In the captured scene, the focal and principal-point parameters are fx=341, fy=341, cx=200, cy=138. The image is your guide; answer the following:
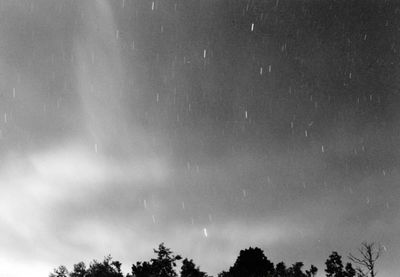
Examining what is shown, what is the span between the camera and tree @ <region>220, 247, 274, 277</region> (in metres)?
69.2

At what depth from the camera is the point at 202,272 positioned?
80.7 meters

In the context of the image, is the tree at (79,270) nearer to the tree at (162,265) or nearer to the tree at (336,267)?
the tree at (162,265)

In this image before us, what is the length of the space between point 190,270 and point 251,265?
53.3 feet

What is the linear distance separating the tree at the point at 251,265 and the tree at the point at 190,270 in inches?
404

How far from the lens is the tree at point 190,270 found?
78.3 meters

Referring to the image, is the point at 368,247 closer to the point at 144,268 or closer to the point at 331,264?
the point at 331,264

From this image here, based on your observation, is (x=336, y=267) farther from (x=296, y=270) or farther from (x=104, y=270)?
(x=104, y=270)

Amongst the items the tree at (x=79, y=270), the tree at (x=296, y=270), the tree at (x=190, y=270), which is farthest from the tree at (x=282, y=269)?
the tree at (x=79, y=270)

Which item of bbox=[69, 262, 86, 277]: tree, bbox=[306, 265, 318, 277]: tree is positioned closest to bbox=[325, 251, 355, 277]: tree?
bbox=[306, 265, 318, 277]: tree

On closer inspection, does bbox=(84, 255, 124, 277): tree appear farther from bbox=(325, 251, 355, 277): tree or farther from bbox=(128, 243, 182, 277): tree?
bbox=(325, 251, 355, 277): tree

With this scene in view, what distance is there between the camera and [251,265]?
7012 cm

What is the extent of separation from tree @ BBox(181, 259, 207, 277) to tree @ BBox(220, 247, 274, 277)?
33.7 feet

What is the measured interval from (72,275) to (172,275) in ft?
83.3

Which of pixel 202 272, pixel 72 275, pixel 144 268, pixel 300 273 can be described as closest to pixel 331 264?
pixel 300 273
